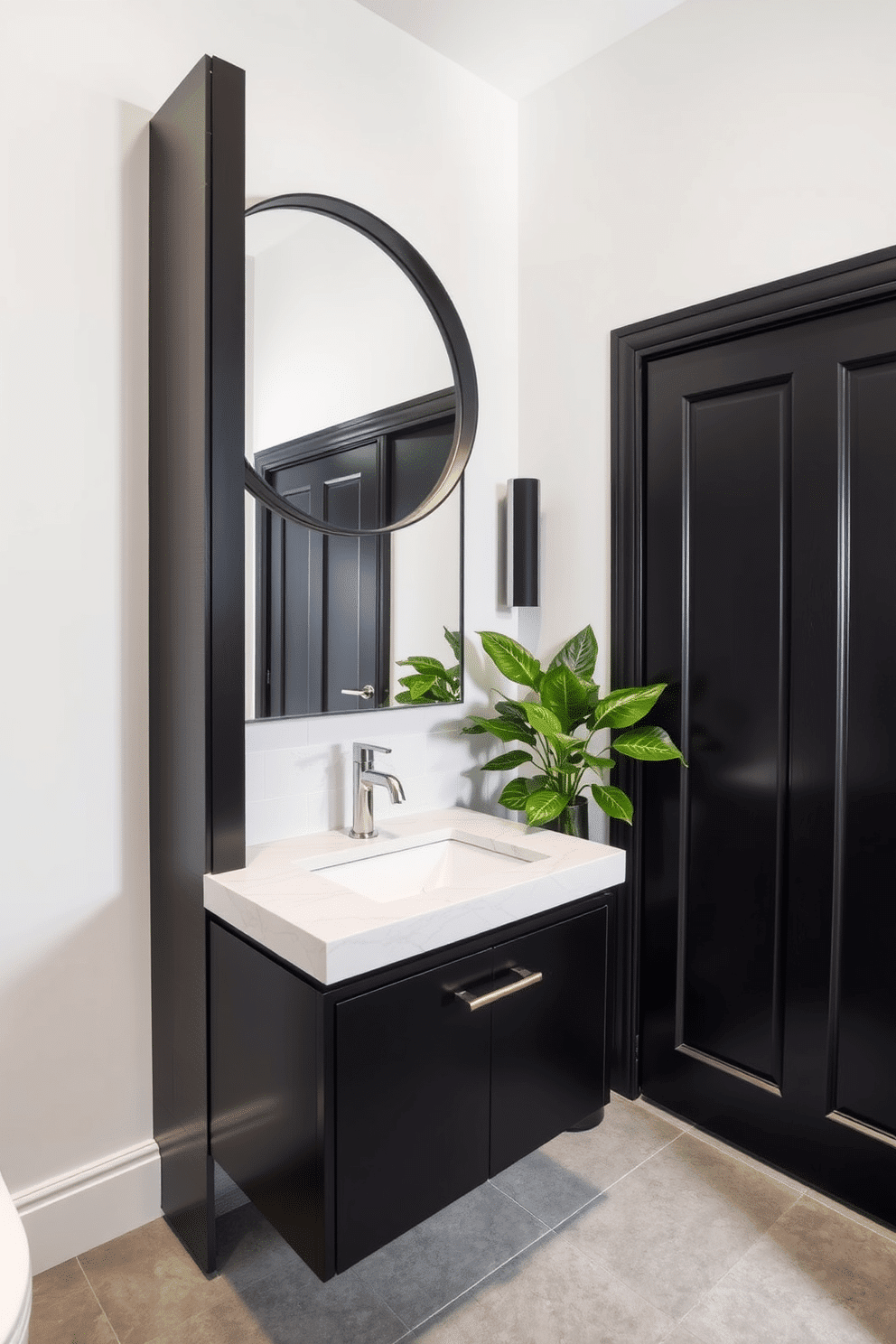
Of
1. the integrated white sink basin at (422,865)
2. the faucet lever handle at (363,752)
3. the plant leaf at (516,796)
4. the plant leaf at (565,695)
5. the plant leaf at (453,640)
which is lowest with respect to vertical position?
the integrated white sink basin at (422,865)

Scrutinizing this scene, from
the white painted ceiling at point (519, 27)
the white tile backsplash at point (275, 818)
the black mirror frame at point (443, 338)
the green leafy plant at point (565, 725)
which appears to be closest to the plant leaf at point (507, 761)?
the green leafy plant at point (565, 725)

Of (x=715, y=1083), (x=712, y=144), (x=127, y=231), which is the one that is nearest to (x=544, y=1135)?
(x=715, y=1083)

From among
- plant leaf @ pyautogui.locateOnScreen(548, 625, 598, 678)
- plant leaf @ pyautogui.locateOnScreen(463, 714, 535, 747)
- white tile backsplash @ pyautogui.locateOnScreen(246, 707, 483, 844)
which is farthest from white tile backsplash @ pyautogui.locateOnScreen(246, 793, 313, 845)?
plant leaf @ pyautogui.locateOnScreen(548, 625, 598, 678)

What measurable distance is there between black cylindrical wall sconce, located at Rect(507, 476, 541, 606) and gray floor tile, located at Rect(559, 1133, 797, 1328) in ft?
4.45

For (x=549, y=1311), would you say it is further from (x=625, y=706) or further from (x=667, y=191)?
(x=667, y=191)

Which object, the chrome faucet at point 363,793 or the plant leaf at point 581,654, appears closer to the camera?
the chrome faucet at point 363,793

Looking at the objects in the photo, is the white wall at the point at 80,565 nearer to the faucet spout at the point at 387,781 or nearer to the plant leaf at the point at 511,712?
the faucet spout at the point at 387,781

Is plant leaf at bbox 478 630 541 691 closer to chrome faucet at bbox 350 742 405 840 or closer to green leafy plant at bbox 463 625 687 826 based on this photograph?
green leafy plant at bbox 463 625 687 826

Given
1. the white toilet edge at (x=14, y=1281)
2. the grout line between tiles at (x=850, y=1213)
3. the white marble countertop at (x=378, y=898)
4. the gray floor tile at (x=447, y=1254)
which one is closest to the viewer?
the white toilet edge at (x=14, y=1281)

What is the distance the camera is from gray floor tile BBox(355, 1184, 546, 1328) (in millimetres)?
1461

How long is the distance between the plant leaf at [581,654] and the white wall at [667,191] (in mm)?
84

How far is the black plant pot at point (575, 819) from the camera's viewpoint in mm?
1938

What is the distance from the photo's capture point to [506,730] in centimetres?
200

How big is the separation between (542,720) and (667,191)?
50.0 inches
